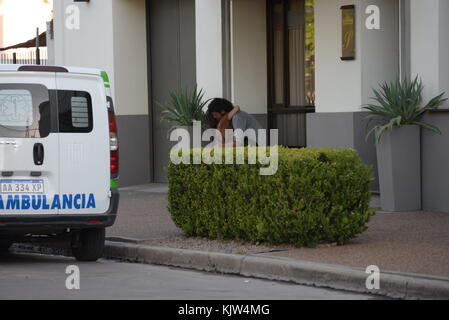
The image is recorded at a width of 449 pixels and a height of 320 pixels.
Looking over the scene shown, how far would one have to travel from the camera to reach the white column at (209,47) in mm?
16984

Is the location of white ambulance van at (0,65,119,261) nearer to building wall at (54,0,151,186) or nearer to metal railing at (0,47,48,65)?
building wall at (54,0,151,186)

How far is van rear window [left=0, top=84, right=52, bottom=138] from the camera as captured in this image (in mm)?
10445

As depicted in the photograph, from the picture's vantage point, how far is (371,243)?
10.9 m

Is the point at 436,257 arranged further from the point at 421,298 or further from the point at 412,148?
the point at 412,148

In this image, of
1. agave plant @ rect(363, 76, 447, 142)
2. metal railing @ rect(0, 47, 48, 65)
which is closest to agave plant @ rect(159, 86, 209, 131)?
agave plant @ rect(363, 76, 447, 142)

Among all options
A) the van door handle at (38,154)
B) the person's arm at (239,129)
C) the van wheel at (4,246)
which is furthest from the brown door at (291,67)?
the van door handle at (38,154)

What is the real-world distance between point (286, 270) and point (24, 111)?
10.1 feet

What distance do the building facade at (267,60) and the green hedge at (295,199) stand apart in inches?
122

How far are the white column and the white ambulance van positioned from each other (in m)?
6.14

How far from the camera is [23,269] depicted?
10.5m

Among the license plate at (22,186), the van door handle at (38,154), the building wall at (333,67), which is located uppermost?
the building wall at (333,67)

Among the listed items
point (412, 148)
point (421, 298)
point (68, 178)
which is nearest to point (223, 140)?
point (412, 148)

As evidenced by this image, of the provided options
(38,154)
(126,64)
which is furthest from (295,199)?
(126,64)

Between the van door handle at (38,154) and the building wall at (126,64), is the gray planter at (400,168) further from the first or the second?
the building wall at (126,64)
